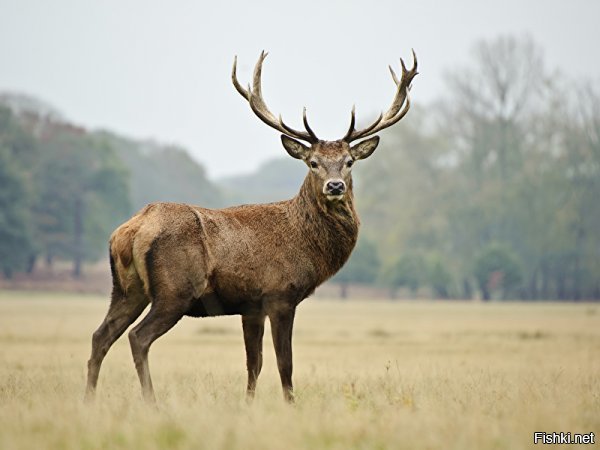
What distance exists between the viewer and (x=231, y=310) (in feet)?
32.3

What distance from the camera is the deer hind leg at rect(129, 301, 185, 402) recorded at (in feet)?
30.1

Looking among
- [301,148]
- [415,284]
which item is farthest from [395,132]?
[301,148]

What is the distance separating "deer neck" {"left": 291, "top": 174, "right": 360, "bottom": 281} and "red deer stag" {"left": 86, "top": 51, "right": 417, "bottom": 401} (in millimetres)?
10

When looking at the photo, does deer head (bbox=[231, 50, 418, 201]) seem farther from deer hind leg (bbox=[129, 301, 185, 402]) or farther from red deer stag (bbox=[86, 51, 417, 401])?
deer hind leg (bbox=[129, 301, 185, 402])

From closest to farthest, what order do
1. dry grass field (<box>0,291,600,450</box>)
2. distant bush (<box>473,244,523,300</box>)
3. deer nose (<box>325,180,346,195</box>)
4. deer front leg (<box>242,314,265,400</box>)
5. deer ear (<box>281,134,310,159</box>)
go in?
1. dry grass field (<box>0,291,600,450</box>)
2. deer nose (<box>325,180,346,195</box>)
3. deer front leg (<box>242,314,265,400</box>)
4. deer ear (<box>281,134,310,159</box>)
5. distant bush (<box>473,244,523,300</box>)

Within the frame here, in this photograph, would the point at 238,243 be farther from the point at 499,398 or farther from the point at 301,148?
the point at 499,398

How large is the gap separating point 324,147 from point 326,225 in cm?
83

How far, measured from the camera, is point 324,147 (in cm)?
1044

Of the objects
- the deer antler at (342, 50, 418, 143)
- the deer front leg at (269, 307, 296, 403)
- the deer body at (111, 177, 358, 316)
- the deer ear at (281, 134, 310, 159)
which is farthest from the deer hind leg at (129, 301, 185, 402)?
the deer antler at (342, 50, 418, 143)

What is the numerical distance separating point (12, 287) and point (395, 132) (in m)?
28.9

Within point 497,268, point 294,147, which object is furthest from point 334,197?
point 497,268

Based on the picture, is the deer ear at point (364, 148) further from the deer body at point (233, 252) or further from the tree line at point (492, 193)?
the tree line at point (492, 193)

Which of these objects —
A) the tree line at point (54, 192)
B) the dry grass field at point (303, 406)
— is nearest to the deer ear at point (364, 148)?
the dry grass field at point (303, 406)

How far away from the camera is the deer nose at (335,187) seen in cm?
995
